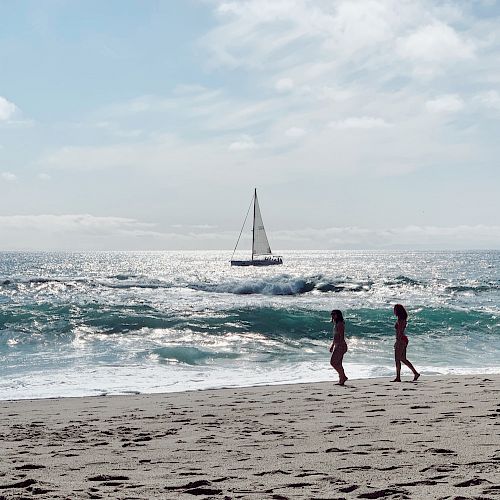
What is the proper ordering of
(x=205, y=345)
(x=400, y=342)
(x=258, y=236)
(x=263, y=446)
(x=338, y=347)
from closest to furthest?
(x=263, y=446)
(x=338, y=347)
(x=400, y=342)
(x=205, y=345)
(x=258, y=236)

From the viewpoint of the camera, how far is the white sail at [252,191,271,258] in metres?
83.9

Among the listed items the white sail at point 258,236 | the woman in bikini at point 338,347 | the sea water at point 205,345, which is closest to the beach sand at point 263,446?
the woman in bikini at point 338,347

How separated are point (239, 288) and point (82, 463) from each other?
48313mm

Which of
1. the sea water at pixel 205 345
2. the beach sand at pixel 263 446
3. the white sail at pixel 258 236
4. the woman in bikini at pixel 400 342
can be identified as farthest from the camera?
the white sail at pixel 258 236

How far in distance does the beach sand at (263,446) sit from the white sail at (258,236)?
73190mm

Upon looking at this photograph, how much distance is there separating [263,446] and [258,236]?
79.2 meters

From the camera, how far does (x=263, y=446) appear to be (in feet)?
21.4

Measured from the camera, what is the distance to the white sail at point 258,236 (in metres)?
83.9

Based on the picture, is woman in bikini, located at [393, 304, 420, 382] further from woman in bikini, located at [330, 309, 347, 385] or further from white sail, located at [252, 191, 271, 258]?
white sail, located at [252, 191, 271, 258]

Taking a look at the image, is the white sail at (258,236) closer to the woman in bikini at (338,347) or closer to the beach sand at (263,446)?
the woman in bikini at (338,347)

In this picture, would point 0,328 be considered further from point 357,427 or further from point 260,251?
point 260,251

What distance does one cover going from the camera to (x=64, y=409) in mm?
10211

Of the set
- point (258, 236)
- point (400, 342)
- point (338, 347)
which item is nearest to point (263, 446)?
point (338, 347)

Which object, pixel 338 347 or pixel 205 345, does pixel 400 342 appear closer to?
pixel 338 347
